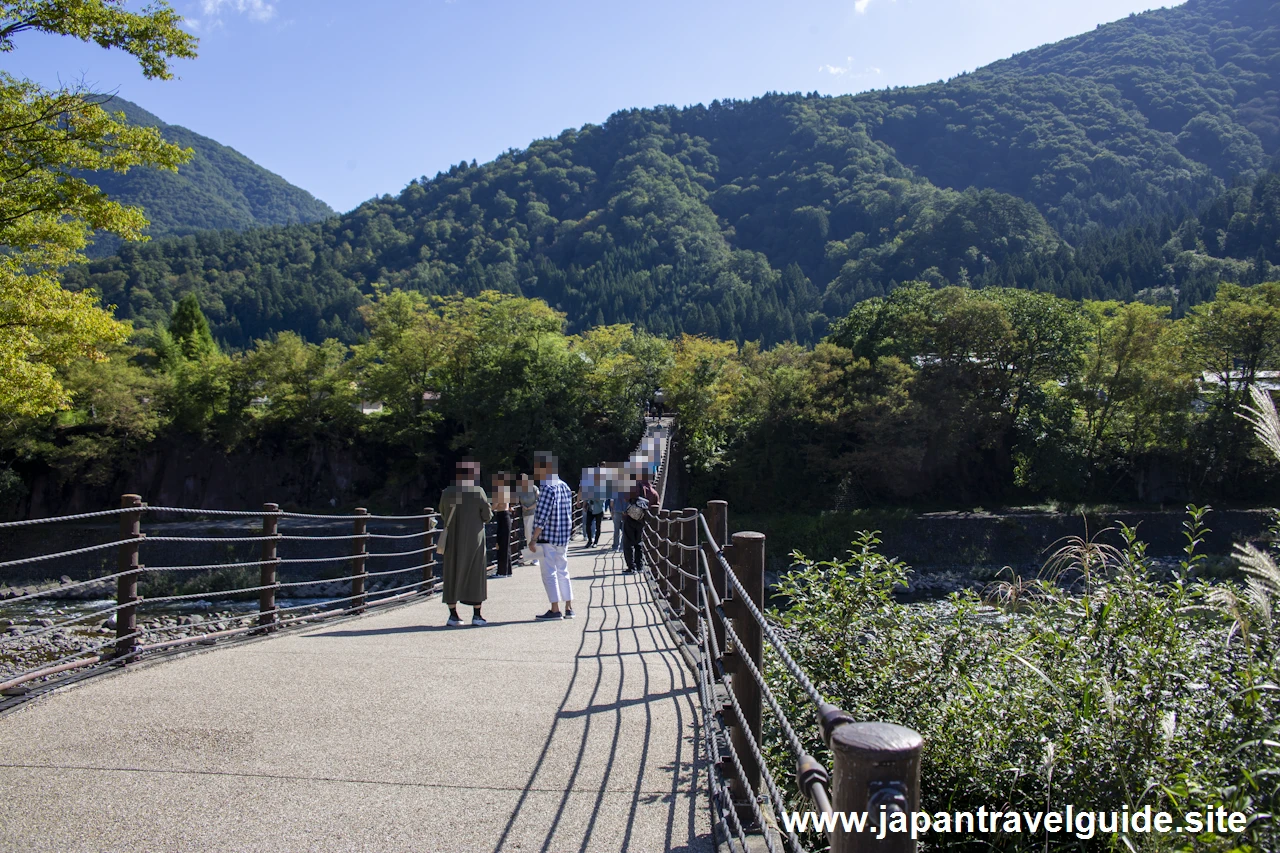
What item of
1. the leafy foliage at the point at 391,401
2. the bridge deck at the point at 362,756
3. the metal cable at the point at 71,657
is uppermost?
the leafy foliage at the point at 391,401

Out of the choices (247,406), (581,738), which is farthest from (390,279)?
(581,738)

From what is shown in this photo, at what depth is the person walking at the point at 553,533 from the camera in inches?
319

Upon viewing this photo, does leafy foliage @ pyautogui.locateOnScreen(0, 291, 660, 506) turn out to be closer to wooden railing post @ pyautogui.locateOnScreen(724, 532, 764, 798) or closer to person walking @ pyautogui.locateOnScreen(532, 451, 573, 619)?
person walking @ pyautogui.locateOnScreen(532, 451, 573, 619)

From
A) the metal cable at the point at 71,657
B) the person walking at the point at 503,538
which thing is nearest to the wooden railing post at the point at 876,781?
the metal cable at the point at 71,657

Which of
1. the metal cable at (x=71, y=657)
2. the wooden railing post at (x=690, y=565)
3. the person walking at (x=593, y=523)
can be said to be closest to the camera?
the metal cable at (x=71, y=657)

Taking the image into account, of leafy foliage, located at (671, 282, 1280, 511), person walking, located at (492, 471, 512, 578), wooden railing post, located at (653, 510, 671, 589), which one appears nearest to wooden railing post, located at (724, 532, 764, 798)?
wooden railing post, located at (653, 510, 671, 589)

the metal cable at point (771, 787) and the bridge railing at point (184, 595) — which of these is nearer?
the metal cable at point (771, 787)

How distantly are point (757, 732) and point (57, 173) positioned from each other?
441 inches

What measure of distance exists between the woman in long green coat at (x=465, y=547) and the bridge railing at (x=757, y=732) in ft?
5.77

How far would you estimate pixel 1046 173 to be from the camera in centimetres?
14400

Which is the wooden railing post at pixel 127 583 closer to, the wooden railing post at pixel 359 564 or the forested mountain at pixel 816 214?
the wooden railing post at pixel 359 564

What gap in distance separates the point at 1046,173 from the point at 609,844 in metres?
162

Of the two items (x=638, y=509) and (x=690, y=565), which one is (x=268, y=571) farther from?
(x=638, y=509)

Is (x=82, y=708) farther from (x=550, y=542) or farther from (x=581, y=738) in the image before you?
(x=550, y=542)
